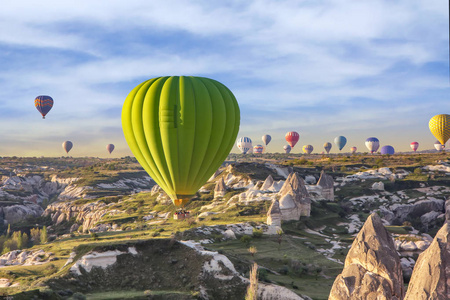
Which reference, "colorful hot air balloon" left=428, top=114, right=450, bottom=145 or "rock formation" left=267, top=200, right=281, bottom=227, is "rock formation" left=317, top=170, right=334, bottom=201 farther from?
"colorful hot air balloon" left=428, top=114, right=450, bottom=145

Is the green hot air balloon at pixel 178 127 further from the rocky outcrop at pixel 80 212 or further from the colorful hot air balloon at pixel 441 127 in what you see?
the colorful hot air balloon at pixel 441 127

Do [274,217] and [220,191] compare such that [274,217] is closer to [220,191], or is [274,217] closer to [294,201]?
[294,201]

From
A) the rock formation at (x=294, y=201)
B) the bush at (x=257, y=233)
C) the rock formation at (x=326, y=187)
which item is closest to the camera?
the bush at (x=257, y=233)

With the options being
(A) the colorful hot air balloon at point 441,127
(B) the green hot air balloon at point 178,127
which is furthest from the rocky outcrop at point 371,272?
(A) the colorful hot air balloon at point 441,127

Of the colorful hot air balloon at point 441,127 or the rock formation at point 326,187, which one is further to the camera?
the colorful hot air balloon at point 441,127

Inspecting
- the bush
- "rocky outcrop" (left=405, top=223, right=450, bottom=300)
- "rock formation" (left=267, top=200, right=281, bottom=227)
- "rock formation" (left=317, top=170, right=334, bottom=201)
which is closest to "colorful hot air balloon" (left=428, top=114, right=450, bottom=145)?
"rock formation" (left=317, top=170, right=334, bottom=201)

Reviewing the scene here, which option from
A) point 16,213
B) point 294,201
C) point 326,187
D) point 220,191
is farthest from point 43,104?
point 294,201

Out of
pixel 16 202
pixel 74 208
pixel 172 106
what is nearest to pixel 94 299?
pixel 172 106
